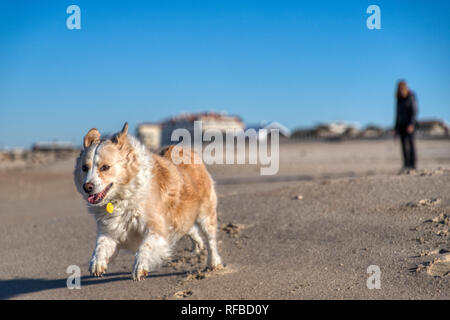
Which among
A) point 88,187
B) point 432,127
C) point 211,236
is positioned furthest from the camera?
point 432,127

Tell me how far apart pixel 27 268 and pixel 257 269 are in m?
3.48

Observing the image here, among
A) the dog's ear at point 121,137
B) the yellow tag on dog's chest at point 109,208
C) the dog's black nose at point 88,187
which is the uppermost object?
the dog's ear at point 121,137

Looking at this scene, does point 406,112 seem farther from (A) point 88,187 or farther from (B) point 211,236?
(A) point 88,187

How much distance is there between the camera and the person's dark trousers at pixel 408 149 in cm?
1313

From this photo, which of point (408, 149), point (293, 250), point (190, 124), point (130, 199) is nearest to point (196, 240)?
point (293, 250)

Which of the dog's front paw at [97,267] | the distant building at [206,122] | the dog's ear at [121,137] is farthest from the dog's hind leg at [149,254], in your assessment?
the distant building at [206,122]

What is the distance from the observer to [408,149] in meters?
13.3

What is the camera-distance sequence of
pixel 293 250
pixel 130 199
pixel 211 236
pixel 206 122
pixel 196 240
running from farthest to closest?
pixel 206 122
pixel 196 240
pixel 293 250
pixel 211 236
pixel 130 199

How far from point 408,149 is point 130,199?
9677 mm

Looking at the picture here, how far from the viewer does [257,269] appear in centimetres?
638

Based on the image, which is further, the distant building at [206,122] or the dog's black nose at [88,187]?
the distant building at [206,122]

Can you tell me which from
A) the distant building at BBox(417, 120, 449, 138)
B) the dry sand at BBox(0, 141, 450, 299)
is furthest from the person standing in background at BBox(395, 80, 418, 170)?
the distant building at BBox(417, 120, 449, 138)

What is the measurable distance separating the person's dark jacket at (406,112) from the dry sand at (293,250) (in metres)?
3.06

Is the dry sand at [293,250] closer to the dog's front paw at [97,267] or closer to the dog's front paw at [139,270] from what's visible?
the dog's front paw at [139,270]
